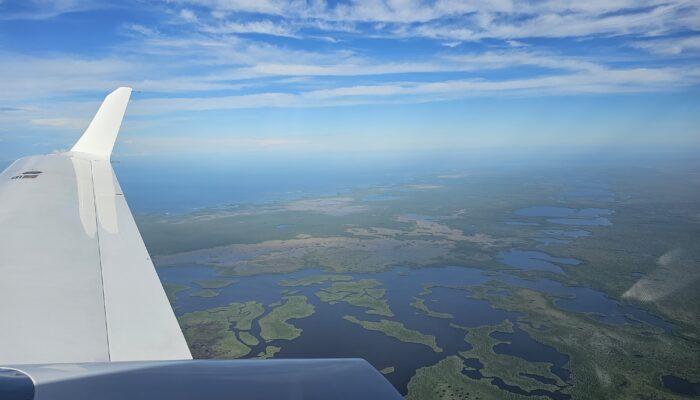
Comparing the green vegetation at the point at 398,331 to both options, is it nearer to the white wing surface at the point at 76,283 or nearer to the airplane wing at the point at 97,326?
the white wing surface at the point at 76,283

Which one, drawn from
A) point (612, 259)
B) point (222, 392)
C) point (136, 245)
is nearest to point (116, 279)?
point (136, 245)

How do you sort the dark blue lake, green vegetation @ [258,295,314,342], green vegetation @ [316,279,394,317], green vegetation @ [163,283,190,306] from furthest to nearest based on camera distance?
1. green vegetation @ [163,283,190,306]
2. green vegetation @ [316,279,394,317]
3. green vegetation @ [258,295,314,342]
4. the dark blue lake

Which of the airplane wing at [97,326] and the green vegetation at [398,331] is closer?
the airplane wing at [97,326]

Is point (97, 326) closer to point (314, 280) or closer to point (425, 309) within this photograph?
point (425, 309)

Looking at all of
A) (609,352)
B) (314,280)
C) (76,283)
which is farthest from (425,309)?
(76,283)

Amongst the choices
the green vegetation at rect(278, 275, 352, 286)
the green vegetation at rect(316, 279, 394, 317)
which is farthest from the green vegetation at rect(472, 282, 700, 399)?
the green vegetation at rect(278, 275, 352, 286)

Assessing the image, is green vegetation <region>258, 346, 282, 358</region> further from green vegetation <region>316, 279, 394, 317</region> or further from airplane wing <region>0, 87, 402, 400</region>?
airplane wing <region>0, 87, 402, 400</region>

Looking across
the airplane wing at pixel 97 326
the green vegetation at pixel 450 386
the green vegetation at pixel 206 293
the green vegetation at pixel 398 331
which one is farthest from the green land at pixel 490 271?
the airplane wing at pixel 97 326
